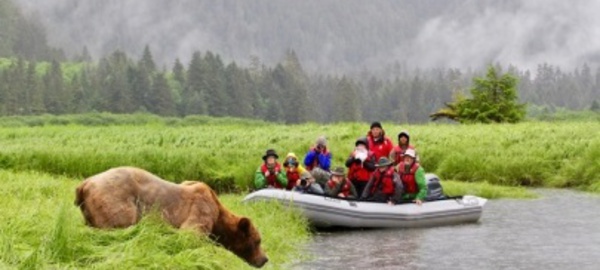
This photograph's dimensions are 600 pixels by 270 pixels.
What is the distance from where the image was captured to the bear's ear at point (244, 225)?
8137mm

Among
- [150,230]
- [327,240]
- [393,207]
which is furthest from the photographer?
[393,207]

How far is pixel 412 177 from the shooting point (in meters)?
14.9

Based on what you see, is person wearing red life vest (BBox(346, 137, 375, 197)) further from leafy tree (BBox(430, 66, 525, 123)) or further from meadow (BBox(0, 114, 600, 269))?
leafy tree (BBox(430, 66, 525, 123))

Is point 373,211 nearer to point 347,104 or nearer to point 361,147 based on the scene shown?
point 361,147

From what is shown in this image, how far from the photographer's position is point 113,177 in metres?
7.76

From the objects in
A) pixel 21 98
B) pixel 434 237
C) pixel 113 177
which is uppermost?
pixel 21 98

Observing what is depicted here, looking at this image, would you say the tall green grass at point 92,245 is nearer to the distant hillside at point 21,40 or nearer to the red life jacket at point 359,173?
the red life jacket at point 359,173

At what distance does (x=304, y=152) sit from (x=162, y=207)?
633 inches

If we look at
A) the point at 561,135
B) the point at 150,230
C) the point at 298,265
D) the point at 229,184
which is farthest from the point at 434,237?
the point at 561,135

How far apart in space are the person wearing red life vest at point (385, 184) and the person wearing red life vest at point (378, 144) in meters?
1.32

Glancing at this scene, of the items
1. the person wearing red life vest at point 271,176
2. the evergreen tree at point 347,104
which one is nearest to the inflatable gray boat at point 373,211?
the person wearing red life vest at point 271,176

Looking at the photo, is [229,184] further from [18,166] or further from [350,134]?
[350,134]

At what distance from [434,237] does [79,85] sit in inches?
4005

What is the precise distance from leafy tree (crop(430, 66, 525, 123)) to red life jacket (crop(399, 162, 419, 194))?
65.0ft
